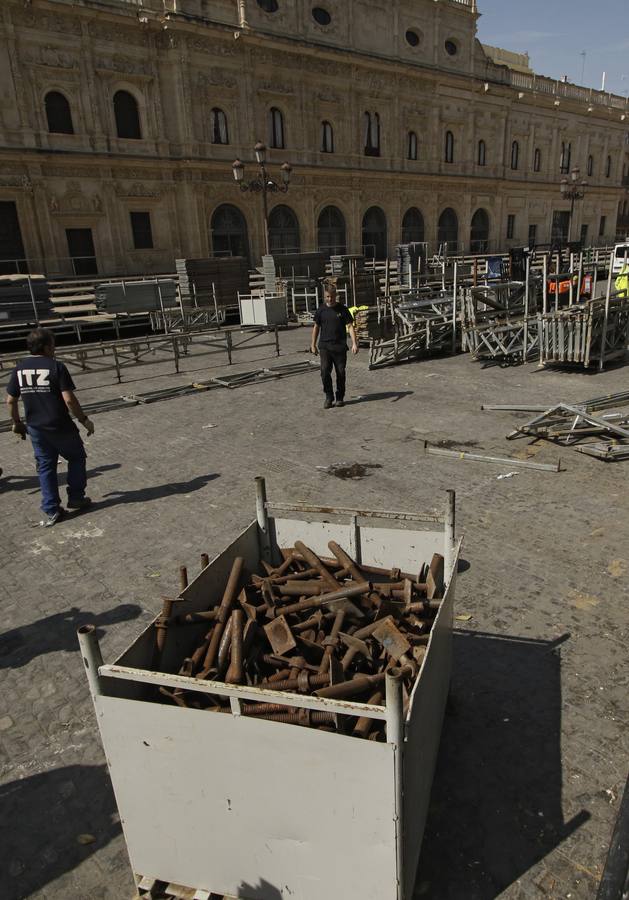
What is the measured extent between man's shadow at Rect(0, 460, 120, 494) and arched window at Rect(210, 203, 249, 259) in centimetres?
2713

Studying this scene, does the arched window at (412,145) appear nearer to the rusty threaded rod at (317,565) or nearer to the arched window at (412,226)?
the arched window at (412,226)

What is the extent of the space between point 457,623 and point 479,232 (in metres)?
47.5

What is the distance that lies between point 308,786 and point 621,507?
530cm

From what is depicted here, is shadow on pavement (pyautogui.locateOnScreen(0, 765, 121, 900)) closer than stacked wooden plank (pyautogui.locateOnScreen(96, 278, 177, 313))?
Yes

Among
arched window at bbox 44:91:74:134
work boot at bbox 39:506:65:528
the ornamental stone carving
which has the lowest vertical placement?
work boot at bbox 39:506:65:528

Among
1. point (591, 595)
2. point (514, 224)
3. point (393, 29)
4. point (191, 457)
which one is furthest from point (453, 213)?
point (591, 595)

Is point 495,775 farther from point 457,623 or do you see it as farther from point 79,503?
point 79,503

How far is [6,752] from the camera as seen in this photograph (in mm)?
3432

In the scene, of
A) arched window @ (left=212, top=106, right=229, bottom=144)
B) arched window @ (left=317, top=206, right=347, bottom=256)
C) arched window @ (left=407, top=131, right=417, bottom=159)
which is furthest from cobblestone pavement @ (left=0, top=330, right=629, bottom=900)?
arched window @ (left=407, top=131, right=417, bottom=159)

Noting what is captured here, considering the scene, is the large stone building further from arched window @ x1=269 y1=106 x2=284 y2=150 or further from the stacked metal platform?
the stacked metal platform

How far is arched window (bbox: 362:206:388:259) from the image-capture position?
1527 inches

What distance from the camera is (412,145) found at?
132ft

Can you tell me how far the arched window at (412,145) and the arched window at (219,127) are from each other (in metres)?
14.4

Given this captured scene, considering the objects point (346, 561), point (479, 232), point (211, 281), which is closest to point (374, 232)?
point (479, 232)
